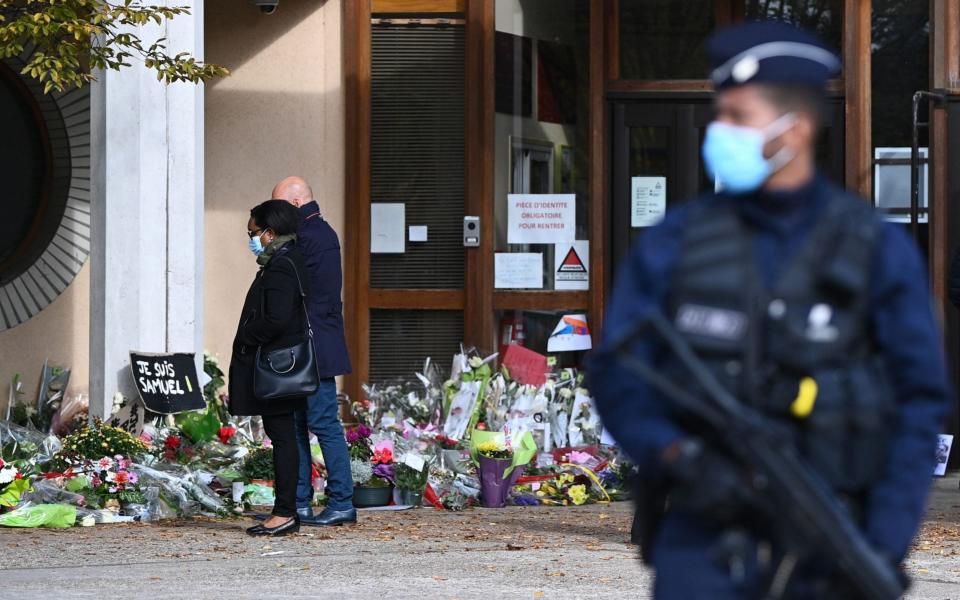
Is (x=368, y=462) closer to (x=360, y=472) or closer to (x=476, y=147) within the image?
(x=360, y=472)

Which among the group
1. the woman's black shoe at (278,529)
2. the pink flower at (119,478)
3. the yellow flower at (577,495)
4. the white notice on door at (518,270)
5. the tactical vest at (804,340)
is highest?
the white notice on door at (518,270)

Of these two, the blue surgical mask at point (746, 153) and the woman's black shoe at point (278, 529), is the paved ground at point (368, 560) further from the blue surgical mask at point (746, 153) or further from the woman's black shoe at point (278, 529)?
the blue surgical mask at point (746, 153)

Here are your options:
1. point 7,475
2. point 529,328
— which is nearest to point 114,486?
point 7,475

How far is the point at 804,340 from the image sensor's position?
2666 millimetres

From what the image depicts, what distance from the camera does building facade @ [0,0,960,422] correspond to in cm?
1077

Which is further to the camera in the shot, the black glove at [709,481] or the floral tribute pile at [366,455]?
the floral tribute pile at [366,455]

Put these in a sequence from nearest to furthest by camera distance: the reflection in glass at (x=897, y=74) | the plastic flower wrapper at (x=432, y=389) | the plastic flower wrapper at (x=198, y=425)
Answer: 1. the plastic flower wrapper at (x=198, y=425)
2. the plastic flower wrapper at (x=432, y=389)
3. the reflection in glass at (x=897, y=74)

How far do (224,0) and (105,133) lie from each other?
2.68 meters

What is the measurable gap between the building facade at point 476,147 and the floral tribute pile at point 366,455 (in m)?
0.54

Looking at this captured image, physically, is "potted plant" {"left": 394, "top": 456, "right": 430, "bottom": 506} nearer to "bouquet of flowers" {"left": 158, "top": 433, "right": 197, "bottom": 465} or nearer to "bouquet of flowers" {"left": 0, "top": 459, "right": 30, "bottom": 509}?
"bouquet of flowers" {"left": 158, "top": 433, "right": 197, "bottom": 465}

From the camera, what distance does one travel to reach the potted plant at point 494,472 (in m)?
8.77

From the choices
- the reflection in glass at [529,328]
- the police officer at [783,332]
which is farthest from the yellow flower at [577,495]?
the police officer at [783,332]

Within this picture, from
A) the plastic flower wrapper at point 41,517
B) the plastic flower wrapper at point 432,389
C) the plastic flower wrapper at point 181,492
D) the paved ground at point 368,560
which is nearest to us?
the paved ground at point 368,560

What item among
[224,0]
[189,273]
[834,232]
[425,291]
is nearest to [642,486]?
[834,232]
